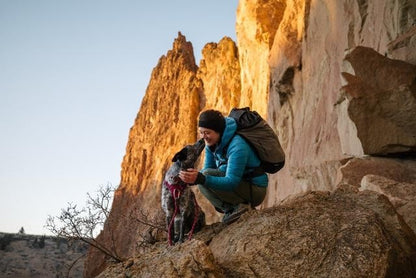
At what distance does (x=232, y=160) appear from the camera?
304 cm

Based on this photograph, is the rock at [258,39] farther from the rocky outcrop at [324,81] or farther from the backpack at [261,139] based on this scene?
the backpack at [261,139]

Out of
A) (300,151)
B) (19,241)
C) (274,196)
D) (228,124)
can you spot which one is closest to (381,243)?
(228,124)

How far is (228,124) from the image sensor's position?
3191 millimetres

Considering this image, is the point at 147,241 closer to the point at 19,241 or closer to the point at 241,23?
the point at 241,23

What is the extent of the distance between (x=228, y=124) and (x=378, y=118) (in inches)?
107

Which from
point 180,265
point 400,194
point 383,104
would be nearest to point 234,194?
point 180,265

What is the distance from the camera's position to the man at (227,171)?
3.00 metres

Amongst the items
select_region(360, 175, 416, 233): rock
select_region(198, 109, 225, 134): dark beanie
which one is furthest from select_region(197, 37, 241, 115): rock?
select_region(198, 109, 225, 134): dark beanie

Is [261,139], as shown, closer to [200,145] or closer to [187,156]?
[200,145]

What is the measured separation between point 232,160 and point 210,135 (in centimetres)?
27

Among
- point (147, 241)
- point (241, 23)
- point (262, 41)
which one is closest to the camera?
point (147, 241)

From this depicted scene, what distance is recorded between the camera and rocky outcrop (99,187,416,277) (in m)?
2.20

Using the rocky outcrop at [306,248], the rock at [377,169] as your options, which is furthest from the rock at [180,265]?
the rock at [377,169]

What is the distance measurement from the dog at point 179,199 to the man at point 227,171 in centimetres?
15
